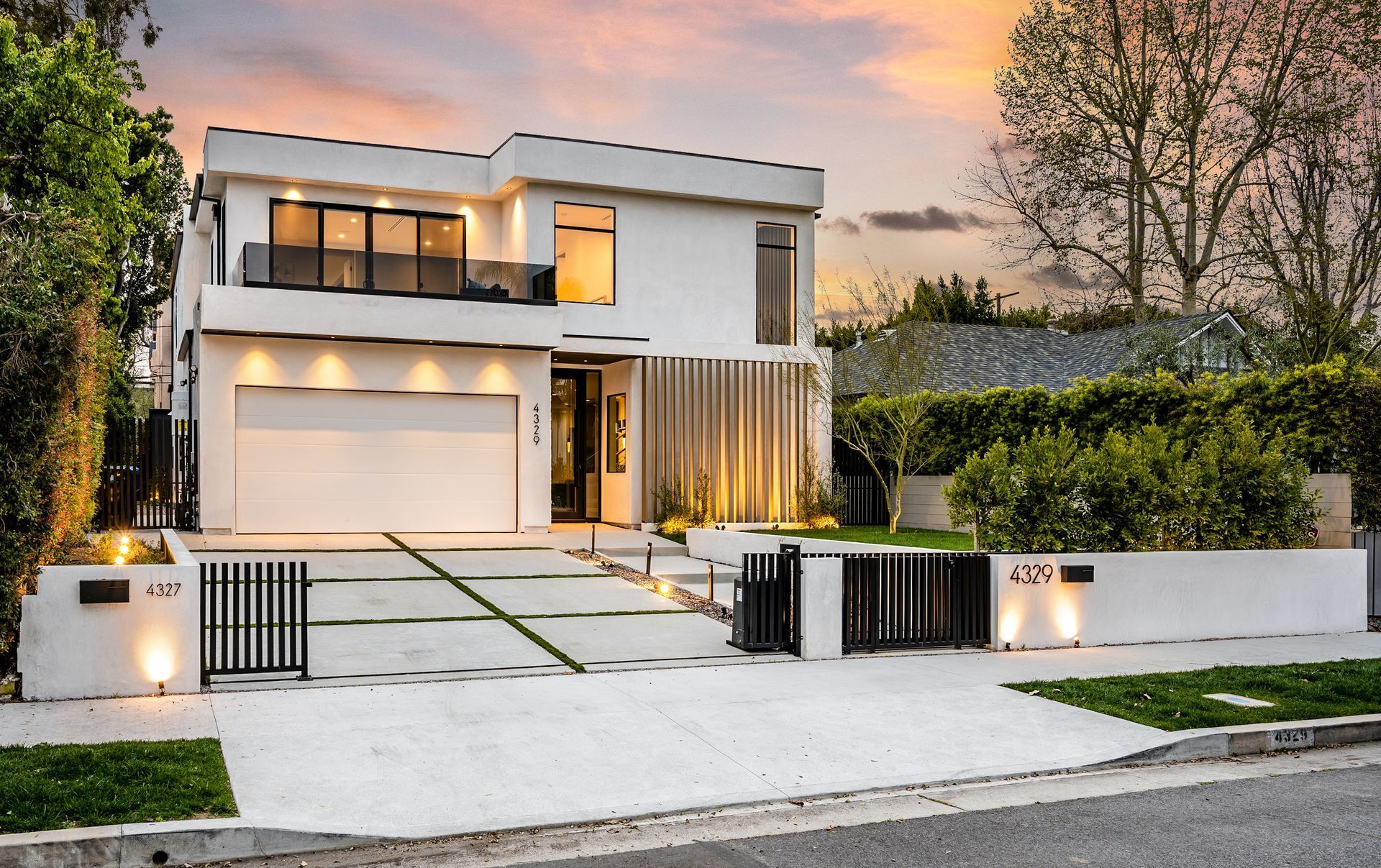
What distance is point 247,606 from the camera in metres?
9.19

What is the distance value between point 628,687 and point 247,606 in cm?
324

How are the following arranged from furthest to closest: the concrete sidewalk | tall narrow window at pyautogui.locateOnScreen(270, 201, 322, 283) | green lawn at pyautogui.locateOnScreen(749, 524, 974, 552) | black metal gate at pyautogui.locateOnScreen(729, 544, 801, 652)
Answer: tall narrow window at pyautogui.locateOnScreen(270, 201, 322, 283) → green lawn at pyautogui.locateOnScreen(749, 524, 974, 552) → black metal gate at pyautogui.locateOnScreen(729, 544, 801, 652) → the concrete sidewalk

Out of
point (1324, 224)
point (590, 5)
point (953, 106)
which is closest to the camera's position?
point (590, 5)

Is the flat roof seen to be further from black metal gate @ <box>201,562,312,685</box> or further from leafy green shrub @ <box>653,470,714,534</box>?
black metal gate @ <box>201,562,312,685</box>

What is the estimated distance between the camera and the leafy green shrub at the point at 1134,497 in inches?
481

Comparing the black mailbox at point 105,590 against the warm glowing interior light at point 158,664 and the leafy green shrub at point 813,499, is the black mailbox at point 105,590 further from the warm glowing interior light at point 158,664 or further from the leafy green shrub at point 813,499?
the leafy green shrub at point 813,499

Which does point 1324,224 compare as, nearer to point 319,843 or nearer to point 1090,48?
point 1090,48

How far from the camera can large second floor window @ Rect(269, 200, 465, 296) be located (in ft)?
64.6

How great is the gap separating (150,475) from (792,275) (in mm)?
13208

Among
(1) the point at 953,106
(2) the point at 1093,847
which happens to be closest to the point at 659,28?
(1) the point at 953,106

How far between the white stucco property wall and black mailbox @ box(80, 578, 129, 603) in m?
0.03

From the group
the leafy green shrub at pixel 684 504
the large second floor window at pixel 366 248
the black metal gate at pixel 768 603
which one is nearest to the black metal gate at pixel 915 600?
the black metal gate at pixel 768 603

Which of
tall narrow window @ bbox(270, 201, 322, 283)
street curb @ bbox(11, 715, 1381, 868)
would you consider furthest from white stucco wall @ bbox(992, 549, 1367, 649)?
tall narrow window @ bbox(270, 201, 322, 283)

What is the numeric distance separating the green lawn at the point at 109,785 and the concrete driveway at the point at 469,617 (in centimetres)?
215
